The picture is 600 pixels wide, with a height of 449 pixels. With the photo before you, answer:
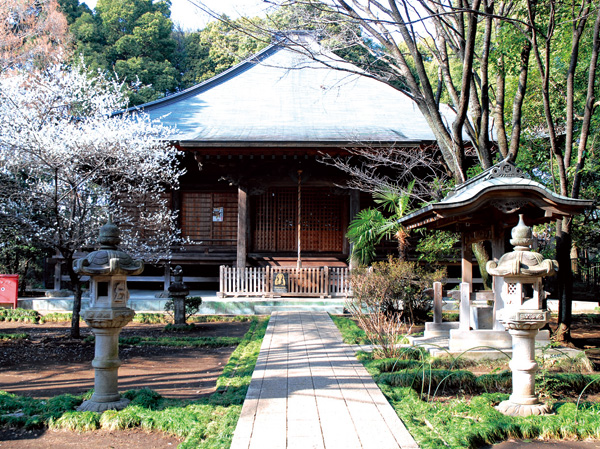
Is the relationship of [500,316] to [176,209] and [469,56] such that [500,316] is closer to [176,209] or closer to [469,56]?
[469,56]

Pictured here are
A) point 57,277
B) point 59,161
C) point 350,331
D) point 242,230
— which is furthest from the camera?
point 57,277

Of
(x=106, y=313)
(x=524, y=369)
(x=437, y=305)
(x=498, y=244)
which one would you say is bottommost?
(x=524, y=369)

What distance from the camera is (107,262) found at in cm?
553

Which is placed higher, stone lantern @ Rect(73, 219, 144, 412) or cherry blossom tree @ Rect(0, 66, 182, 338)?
cherry blossom tree @ Rect(0, 66, 182, 338)

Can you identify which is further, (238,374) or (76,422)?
(238,374)

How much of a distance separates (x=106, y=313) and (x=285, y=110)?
13371 mm

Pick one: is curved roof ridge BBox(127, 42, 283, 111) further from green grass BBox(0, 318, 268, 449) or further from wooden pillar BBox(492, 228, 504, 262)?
→ green grass BBox(0, 318, 268, 449)

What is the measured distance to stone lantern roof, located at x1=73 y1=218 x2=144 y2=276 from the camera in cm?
547

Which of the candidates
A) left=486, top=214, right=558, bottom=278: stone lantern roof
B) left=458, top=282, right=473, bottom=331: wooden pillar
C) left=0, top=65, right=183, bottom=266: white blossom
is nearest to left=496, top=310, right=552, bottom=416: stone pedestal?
left=486, top=214, right=558, bottom=278: stone lantern roof

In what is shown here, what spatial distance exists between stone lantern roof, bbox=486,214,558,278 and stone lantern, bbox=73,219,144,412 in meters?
3.91

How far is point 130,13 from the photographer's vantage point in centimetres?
3372

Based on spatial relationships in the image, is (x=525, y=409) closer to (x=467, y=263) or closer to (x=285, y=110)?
(x=467, y=263)

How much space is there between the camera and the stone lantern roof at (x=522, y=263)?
17.1 ft

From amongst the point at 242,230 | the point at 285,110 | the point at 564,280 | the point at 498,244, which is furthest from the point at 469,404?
the point at 285,110
